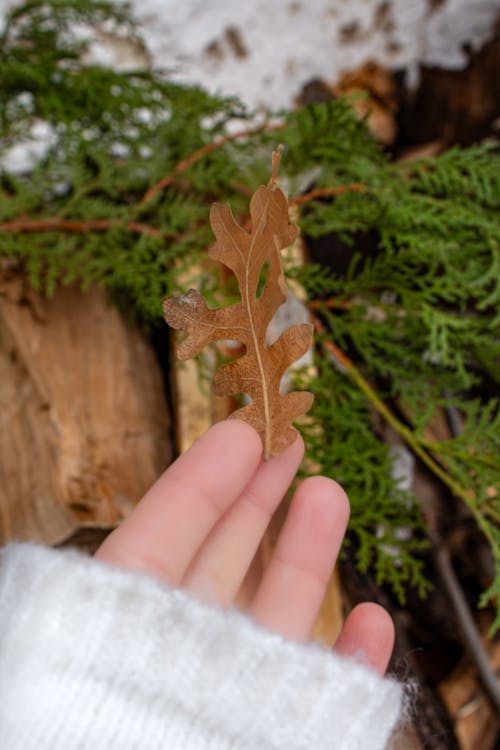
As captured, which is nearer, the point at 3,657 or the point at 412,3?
the point at 3,657

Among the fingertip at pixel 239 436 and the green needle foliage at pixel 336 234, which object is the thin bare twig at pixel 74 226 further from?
the fingertip at pixel 239 436

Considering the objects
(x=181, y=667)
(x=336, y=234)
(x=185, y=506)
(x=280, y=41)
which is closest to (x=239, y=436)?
(x=185, y=506)

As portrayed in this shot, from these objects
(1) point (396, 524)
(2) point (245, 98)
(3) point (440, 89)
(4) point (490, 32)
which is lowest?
(1) point (396, 524)

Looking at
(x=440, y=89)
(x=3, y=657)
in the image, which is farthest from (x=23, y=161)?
(x=3, y=657)

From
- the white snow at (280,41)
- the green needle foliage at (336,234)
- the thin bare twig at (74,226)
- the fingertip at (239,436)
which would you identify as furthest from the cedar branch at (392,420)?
the white snow at (280,41)

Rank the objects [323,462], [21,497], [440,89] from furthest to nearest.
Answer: [440,89]
[21,497]
[323,462]

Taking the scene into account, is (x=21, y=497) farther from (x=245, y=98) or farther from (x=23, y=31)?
(x=245, y=98)

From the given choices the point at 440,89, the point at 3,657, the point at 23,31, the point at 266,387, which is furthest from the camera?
the point at 440,89
